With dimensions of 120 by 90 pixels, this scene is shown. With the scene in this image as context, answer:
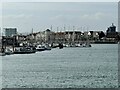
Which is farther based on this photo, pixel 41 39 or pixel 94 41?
pixel 94 41

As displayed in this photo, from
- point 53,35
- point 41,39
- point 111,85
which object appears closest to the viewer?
point 111,85

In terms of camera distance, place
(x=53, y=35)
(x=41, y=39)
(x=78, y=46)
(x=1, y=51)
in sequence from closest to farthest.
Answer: (x=1, y=51) < (x=78, y=46) < (x=41, y=39) < (x=53, y=35)

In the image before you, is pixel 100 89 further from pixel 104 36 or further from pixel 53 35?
pixel 104 36

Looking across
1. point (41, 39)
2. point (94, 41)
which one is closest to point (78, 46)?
point (41, 39)

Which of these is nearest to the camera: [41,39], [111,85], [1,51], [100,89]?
[100,89]

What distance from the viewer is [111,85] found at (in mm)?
28344

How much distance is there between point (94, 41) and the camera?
164500 millimetres

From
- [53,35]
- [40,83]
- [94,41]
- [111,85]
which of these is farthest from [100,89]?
[94,41]

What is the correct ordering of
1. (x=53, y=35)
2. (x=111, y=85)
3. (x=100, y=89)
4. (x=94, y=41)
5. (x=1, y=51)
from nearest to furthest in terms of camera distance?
(x=100, y=89), (x=111, y=85), (x=1, y=51), (x=53, y=35), (x=94, y=41)

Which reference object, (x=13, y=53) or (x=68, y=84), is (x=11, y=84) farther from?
(x=13, y=53)

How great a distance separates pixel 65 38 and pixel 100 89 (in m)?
120

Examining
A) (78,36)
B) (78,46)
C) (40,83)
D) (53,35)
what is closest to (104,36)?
(78,36)

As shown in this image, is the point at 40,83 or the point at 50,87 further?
the point at 40,83

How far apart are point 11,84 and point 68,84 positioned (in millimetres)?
3465
